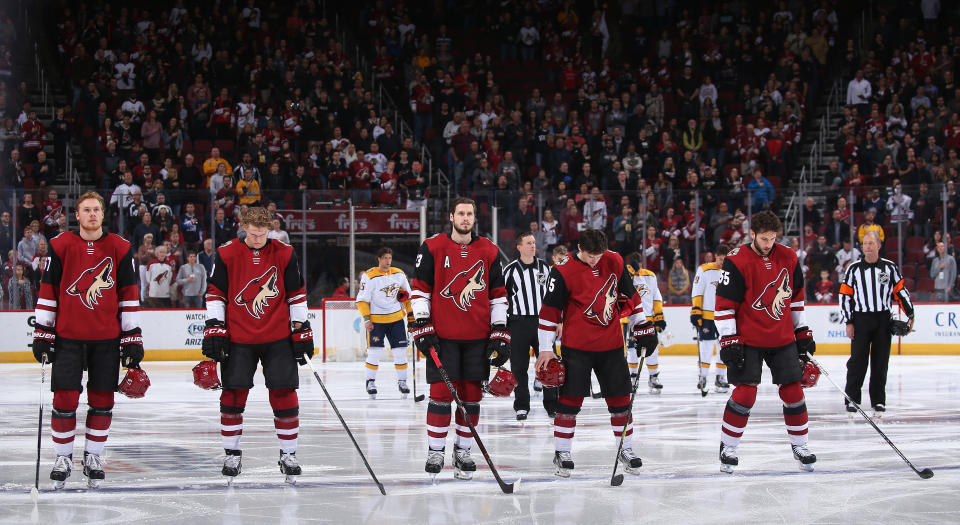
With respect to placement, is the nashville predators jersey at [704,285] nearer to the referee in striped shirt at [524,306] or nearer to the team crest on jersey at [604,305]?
the referee in striped shirt at [524,306]

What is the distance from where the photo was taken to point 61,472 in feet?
19.4

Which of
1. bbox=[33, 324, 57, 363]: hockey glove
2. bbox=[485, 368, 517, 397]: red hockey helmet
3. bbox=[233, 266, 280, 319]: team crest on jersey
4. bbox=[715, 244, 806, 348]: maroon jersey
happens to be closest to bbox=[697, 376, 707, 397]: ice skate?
bbox=[715, 244, 806, 348]: maroon jersey

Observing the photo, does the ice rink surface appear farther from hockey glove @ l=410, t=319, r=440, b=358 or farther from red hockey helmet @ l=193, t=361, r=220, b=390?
hockey glove @ l=410, t=319, r=440, b=358

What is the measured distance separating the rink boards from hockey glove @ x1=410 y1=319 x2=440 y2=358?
978 cm

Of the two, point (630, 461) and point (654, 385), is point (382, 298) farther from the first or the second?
point (630, 461)

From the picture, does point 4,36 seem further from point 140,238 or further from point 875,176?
point 875,176

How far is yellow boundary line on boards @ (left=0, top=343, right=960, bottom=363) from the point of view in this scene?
15.6m

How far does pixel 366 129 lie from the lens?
18.9 m

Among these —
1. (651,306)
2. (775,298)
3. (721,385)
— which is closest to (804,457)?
(775,298)

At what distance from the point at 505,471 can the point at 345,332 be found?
31.8 feet

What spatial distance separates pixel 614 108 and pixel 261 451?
552 inches

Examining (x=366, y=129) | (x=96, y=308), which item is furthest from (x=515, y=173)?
(x=96, y=308)

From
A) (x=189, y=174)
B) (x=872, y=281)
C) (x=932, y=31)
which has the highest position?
(x=932, y=31)

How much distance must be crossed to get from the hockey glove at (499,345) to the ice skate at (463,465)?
0.54 meters
